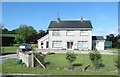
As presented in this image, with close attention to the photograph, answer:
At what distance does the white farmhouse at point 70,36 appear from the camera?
54.0m

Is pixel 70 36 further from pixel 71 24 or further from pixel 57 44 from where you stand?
pixel 57 44

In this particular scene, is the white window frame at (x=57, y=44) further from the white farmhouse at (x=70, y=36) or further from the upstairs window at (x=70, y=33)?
the upstairs window at (x=70, y=33)

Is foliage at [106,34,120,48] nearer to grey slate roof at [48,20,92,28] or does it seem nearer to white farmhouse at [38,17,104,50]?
grey slate roof at [48,20,92,28]

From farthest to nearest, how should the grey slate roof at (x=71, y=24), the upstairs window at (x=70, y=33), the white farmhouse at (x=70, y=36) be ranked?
the grey slate roof at (x=71, y=24)
the upstairs window at (x=70, y=33)
the white farmhouse at (x=70, y=36)

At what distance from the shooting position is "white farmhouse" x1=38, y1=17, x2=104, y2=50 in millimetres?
53969

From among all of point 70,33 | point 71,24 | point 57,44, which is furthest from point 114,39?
point 57,44

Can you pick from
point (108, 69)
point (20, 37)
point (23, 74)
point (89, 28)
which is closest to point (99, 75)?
point (108, 69)

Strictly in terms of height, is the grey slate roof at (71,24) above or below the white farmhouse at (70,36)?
above

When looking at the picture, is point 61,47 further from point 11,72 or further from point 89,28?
point 11,72

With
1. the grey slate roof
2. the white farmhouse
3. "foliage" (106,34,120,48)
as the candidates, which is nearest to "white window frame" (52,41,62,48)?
the white farmhouse

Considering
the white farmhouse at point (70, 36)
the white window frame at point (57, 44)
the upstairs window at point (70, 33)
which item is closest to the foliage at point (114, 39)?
the white farmhouse at point (70, 36)

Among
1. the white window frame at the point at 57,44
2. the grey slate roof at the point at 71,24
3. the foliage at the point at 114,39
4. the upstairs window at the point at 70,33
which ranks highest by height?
the grey slate roof at the point at 71,24

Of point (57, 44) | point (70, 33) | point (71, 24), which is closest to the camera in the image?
point (70, 33)

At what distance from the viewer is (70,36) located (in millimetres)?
54625
